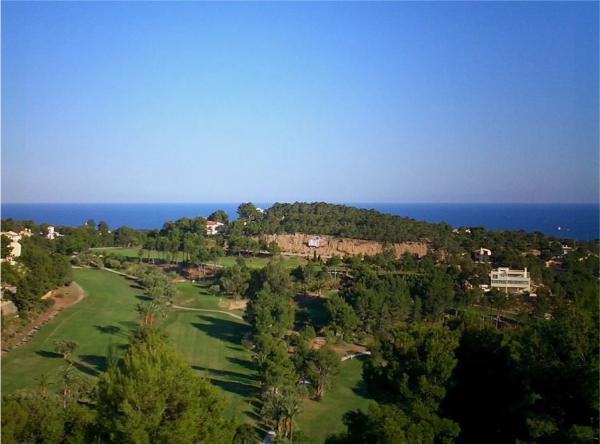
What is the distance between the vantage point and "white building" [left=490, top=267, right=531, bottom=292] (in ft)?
132

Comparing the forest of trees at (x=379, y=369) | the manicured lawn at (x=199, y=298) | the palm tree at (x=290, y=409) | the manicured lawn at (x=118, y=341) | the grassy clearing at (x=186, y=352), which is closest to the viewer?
the forest of trees at (x=379, y=369)

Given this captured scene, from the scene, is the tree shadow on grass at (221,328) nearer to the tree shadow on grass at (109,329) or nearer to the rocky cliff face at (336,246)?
the tree shadow on grass at (109,329)

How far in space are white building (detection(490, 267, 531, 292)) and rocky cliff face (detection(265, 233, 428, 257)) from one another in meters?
13.4

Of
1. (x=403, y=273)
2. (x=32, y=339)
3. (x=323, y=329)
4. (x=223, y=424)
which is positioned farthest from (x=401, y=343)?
(x=403, y=273)

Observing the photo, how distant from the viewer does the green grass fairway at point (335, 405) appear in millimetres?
20250

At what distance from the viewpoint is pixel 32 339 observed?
26578mm

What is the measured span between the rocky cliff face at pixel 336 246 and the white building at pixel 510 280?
13.4m

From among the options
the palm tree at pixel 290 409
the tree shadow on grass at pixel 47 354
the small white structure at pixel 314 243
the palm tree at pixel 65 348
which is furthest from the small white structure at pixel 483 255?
the tree shadow on grass at pixel 47 354

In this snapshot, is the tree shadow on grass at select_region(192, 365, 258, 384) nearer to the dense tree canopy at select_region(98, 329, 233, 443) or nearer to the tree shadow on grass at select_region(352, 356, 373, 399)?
the tree shadow on grass at select_region(352, 356, 373, 399)

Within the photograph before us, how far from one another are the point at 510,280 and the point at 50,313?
34046mm

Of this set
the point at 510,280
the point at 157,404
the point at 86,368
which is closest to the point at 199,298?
the point at 86,368

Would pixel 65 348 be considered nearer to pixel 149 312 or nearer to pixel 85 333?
pixel 85 333

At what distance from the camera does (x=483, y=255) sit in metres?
48.6

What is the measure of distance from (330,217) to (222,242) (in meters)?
17.2
